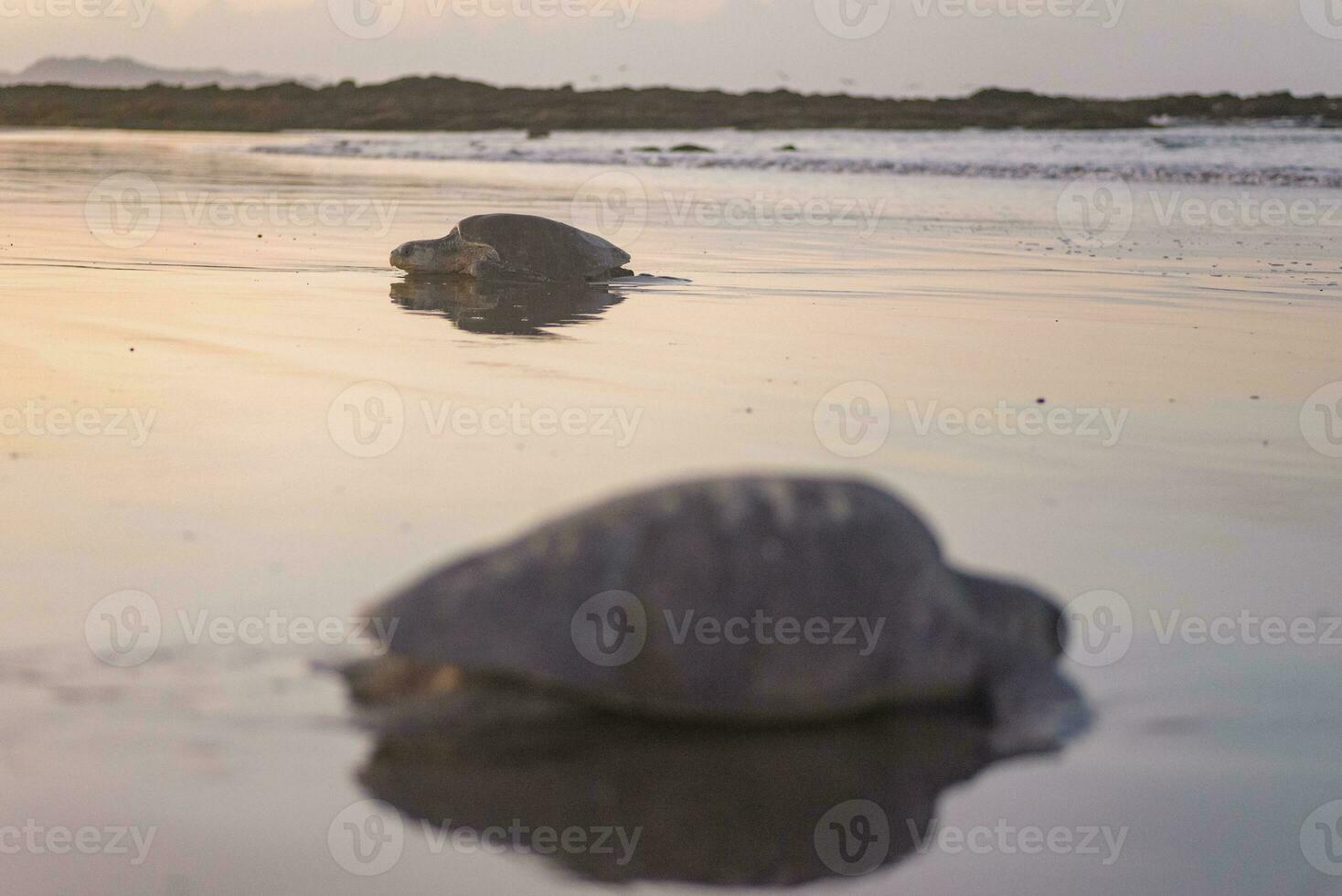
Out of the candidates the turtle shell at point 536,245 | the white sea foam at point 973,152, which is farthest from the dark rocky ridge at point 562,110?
the turtle shell at point 536,245

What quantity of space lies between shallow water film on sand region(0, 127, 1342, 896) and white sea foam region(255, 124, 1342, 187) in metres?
18.9

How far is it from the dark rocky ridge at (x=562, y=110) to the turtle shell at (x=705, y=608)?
42.5m

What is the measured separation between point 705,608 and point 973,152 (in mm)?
32203

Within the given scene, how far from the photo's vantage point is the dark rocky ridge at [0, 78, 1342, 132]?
49.5 meters

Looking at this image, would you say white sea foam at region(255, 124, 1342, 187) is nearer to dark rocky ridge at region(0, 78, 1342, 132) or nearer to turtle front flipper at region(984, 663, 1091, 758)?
dark rocky ridge at region(0, 78, 1342, 132)

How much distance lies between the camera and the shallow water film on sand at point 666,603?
3.08 meters

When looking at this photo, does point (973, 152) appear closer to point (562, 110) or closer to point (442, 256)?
point (442, 256)

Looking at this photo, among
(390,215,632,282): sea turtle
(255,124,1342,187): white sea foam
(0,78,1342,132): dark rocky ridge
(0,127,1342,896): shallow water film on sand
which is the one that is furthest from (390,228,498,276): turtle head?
(0,78,1342,132): dark rocky ridge

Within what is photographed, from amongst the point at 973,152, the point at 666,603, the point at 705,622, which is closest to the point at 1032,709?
the point at 705,622

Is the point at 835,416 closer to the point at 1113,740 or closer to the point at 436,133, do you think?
the point at 1113,740

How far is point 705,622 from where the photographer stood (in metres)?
3.42

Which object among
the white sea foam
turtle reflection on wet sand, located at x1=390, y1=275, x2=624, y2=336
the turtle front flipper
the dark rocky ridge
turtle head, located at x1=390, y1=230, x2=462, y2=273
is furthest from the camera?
the dark rocky ridge

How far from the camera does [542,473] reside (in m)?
5.62

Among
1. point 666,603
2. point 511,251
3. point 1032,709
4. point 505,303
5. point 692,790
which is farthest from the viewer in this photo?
point 511,251
